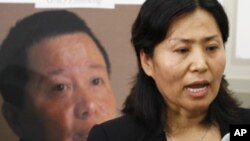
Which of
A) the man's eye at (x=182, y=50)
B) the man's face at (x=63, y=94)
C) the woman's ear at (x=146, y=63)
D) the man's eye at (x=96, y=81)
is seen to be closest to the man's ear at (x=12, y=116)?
the man's face at (x=63, y=94)

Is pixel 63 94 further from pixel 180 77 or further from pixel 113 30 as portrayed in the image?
pixel 180 77

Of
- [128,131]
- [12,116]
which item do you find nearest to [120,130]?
[128,131]

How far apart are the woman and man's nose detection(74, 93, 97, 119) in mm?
443

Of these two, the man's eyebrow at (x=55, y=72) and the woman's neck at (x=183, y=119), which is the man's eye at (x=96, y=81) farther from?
the woman's neck at (x=183, y=119)

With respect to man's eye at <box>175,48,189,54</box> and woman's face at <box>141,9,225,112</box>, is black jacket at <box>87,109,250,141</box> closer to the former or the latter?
woman's face at <box>141,9,225,112</box>

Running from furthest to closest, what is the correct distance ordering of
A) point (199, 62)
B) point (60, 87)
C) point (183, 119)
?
point (60, 87) → point (183, 119) → point (199, 62)

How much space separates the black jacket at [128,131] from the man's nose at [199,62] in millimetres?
200

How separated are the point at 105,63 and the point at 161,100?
0.54m

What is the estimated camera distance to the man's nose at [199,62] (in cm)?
82

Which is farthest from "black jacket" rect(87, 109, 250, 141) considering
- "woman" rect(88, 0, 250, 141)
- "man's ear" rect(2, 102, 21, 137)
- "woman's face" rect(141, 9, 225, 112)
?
"man's ear" rect(2, 102, 21, 137)

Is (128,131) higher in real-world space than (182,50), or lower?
lower

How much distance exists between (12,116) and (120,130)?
0.64 meters

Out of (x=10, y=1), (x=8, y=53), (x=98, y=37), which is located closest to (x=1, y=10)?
(x=10, y=1)

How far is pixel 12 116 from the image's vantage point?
149 cm
